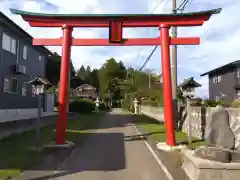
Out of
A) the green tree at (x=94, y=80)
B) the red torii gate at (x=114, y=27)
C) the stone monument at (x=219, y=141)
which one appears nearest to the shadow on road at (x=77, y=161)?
the red torii gate at (x=114, y=27)

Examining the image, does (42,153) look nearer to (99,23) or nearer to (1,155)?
(1,155)

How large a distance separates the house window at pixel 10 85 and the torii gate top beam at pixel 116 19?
25.1 ft

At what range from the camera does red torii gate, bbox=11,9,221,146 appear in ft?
49.2

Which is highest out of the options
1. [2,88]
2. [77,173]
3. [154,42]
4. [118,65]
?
[118,65]

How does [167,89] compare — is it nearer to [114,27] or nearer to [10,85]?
[114,27]

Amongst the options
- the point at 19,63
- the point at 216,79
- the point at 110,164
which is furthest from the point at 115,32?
the point at 216,79

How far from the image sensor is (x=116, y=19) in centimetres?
1520

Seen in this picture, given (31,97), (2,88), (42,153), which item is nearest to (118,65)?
(31,97)

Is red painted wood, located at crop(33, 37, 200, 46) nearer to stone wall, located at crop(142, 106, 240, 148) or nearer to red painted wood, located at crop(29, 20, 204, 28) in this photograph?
red painted wood, located at crop(29, 20, 204, 28)

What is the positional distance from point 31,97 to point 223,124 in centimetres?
2075

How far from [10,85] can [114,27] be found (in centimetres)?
1079

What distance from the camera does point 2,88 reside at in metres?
20.9

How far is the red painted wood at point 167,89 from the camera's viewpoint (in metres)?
14.5

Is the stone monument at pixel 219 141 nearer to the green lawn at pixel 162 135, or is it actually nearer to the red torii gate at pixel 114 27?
the green lawn at pixel 162 135
